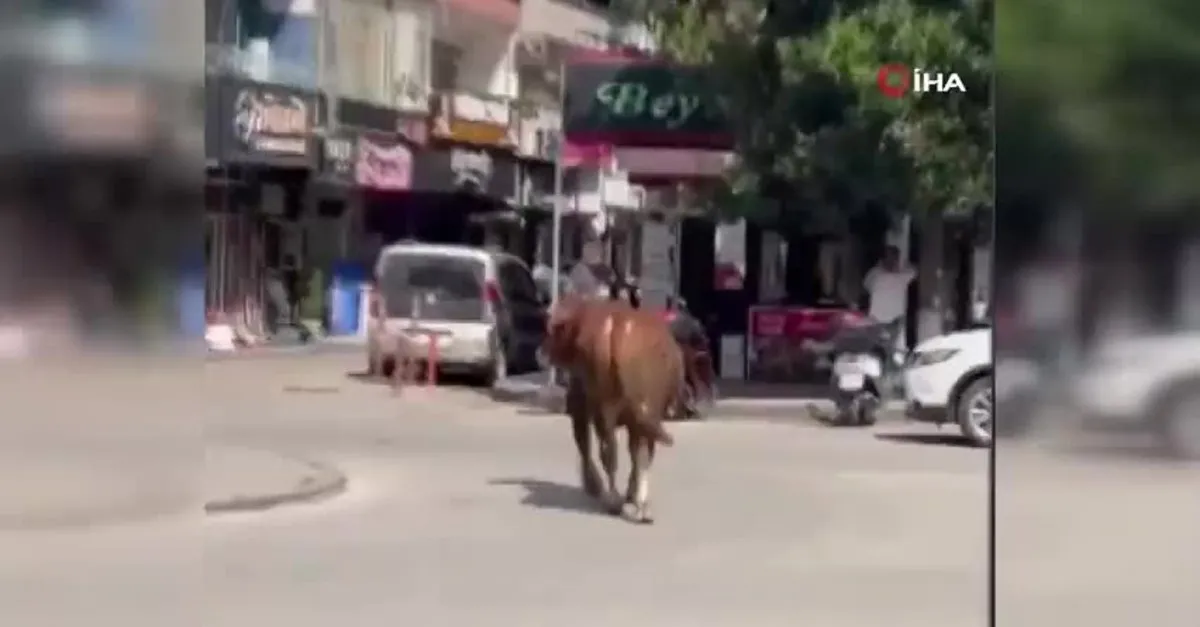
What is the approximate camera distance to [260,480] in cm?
298

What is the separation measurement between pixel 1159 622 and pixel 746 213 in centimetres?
65

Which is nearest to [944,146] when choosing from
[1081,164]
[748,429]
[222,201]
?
[1081,164]

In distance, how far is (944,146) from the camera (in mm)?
2953

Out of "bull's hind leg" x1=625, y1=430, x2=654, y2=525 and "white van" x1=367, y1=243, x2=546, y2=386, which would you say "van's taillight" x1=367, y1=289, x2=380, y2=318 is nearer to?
"white van" x1=367, y1=243, x2=546, y2=386

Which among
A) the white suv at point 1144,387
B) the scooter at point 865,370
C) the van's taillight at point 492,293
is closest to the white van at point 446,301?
the van's taillight at point 492,293

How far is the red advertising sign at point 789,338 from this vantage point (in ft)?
9.72

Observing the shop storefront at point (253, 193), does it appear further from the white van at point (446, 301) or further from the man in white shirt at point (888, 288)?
the man in white shirt at point (888, 288)

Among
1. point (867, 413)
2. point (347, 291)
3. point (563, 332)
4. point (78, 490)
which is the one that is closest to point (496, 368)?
point (563, 332)

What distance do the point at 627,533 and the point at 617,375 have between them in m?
0.19

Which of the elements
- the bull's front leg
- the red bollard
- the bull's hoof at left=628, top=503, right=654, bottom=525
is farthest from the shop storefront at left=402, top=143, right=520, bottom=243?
the bull's hoof at left=628, top=503, right=654, bottom=525

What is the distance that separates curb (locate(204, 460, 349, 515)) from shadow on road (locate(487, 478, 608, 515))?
0.19 meters

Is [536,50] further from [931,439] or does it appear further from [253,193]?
[931,439]

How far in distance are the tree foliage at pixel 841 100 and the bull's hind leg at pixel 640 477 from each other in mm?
318

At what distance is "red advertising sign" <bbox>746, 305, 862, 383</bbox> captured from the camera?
9.72ft
